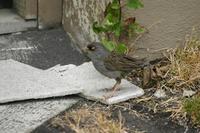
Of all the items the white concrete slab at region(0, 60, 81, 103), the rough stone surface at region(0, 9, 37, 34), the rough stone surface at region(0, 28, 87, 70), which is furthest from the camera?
the rough stone surface at region(0, 9, 37, 34)

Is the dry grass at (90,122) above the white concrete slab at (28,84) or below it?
below

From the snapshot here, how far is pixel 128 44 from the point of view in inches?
188

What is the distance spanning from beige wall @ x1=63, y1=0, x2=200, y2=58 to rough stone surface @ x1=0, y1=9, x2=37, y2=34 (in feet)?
1.32

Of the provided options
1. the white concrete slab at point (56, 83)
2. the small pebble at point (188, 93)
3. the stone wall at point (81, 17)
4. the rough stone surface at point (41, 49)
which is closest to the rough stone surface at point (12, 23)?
the rough stone surface at point (41, 49)

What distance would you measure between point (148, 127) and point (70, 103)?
1.96ft

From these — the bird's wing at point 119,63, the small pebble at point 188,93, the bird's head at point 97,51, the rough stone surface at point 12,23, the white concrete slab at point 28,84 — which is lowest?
the small pebble at point 188,93

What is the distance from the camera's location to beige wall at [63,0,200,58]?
475 centimetres

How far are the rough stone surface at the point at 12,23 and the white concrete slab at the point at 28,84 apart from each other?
544mm

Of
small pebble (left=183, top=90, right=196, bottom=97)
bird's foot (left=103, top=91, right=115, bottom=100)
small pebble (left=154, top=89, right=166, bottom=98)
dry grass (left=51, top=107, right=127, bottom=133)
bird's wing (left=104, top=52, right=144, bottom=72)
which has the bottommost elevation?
small pebble (left=154, top=89, right=166, bottom=98)

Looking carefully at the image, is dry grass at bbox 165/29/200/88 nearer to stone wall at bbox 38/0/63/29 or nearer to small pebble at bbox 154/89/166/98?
small pebble at bbox 154/89/166/98

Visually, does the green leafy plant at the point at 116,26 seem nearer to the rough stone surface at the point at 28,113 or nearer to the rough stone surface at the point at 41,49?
the rough stone surface at the point at 41,49

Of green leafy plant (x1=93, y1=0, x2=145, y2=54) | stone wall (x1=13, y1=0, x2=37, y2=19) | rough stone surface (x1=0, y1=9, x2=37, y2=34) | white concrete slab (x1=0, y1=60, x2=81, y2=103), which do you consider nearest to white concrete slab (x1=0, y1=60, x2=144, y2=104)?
Answer: white concrete slab (x1=0, y1=60, x2=81, y2=103)

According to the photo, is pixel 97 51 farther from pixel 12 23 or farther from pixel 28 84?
pixel 12 23

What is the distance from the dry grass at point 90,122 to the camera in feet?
12.3
